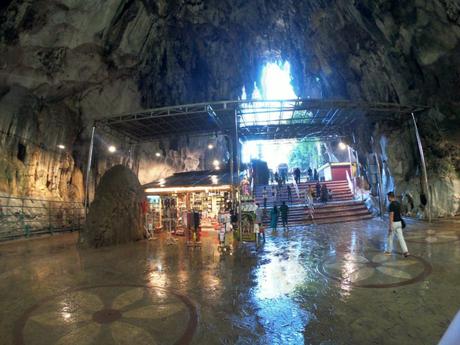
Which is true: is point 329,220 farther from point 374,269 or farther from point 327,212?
point 374,269

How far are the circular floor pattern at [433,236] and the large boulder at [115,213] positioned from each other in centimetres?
1189

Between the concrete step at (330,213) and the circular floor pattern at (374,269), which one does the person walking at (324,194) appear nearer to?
the concrete step at (330,213)

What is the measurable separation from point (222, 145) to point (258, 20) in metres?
14.7

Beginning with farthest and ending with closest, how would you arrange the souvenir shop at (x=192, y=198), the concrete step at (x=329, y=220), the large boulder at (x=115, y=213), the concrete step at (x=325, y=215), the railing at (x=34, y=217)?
1. the concrete step at (x=325, y=215)
2. the concrete step at (x=329, y=220)
3. the souvenir shop at (x=192, y=198)
4. the railing at (x=34, y=217)
5. the large boulder at (x=115, y=213)

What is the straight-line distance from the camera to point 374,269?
731 centimetres

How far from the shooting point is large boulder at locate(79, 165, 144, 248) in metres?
12.7

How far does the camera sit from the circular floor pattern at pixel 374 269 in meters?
6.38

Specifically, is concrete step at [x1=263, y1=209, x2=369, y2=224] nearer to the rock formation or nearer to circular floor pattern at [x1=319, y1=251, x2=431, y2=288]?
the rock formation

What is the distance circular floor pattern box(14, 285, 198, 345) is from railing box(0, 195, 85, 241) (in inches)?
502

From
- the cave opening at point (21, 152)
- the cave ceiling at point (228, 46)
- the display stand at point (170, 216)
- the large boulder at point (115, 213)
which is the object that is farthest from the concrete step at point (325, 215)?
the cave opening at point (21, 152)

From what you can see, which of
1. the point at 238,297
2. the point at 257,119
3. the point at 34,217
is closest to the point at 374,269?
the point at 238,297

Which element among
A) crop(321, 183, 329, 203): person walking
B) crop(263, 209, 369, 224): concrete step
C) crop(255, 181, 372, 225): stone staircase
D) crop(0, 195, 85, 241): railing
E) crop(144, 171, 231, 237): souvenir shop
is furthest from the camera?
crop(321, 183, 329, 203): person walking

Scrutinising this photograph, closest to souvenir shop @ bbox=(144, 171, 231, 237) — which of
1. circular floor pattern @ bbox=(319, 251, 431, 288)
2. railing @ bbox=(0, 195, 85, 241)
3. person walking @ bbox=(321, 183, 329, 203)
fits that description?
railing @ bbox=(0, 195, 85, 241)

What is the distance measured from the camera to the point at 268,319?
4809 mm
